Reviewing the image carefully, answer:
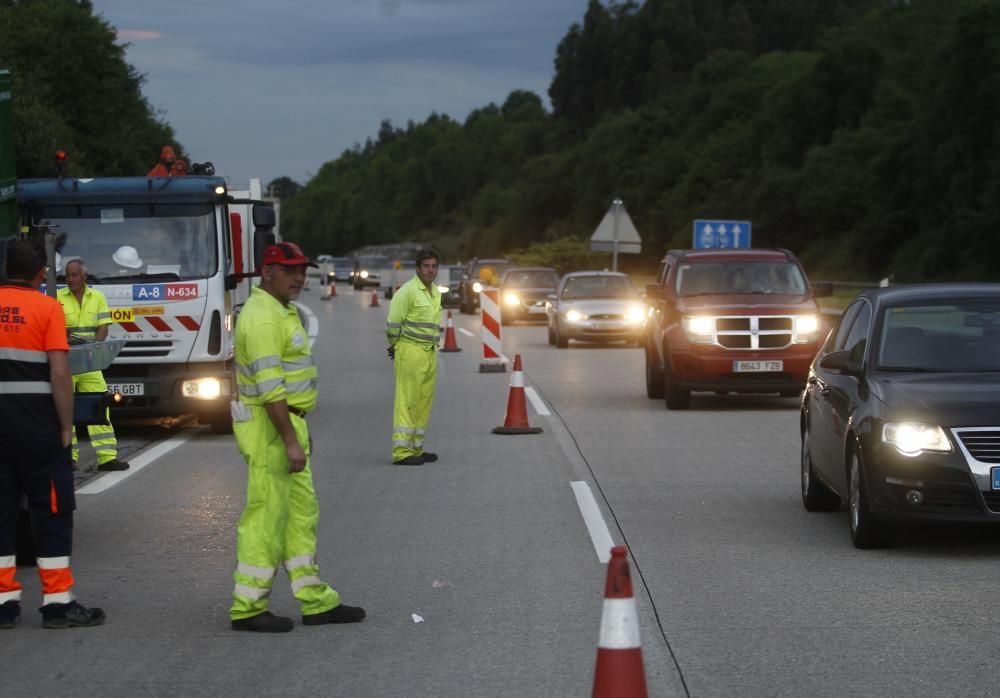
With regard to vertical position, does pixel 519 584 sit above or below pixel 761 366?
below

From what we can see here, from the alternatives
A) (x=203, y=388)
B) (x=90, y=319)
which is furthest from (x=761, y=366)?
(x=90, y=319)

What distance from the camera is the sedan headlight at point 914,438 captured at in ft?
30.1

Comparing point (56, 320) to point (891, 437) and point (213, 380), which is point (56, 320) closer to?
point (891, 437)

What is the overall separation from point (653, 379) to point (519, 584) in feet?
40.6

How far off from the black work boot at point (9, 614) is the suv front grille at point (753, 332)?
12531mm

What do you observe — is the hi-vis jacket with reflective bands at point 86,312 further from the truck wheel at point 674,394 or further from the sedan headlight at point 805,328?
the sedan headlight at point 805,328

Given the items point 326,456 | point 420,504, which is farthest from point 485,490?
point 326,456

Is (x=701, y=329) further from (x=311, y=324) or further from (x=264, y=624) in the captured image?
(x=311, y=324)

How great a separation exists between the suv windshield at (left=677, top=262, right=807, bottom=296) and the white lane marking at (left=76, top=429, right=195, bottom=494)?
6510mm

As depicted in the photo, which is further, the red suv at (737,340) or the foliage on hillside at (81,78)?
the foliage on hillside at (81,78)

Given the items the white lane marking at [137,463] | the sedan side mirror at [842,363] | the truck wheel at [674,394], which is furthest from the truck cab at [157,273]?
the sedan side mirror at [842,363]

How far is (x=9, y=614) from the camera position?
7.72m

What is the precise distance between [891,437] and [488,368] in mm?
17057

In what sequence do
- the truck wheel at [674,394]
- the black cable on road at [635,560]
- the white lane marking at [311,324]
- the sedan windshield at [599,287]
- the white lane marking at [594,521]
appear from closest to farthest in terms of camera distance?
the black cable on road at [635,560] < the white lane marking at [594,521] < the truck wheel at [674,394] < the sedan windshield at [599,287] < the white lane marking at [311,324]
